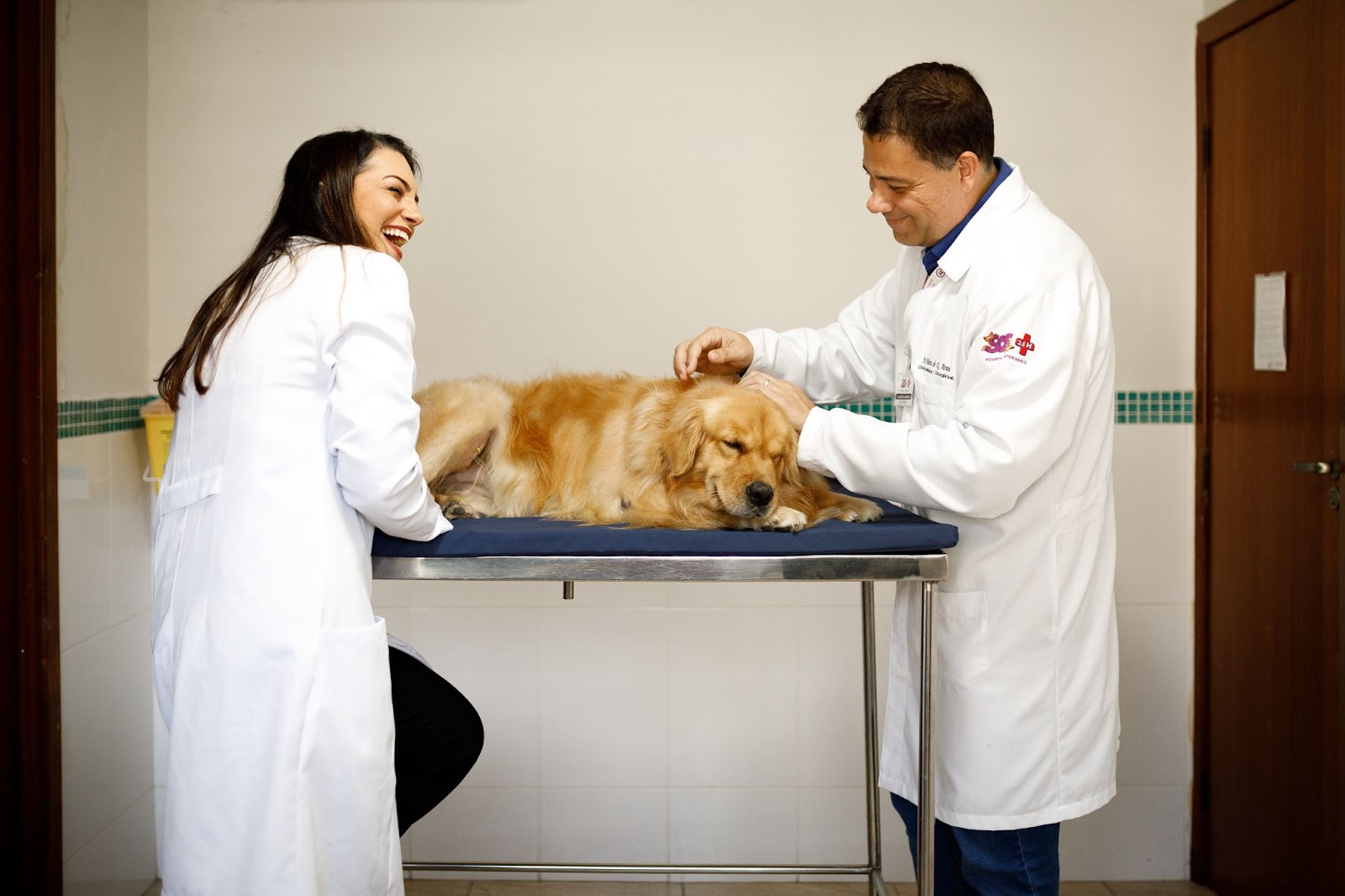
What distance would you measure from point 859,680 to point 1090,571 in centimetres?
155

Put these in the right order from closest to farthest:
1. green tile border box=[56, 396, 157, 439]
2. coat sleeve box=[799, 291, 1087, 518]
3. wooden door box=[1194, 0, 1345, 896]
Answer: coat sleeve box=[799, 291, 1087, 518]
wooden door box=[1194, 0, 1345, 896]
green tile border box=[56, 396, 157, 439]

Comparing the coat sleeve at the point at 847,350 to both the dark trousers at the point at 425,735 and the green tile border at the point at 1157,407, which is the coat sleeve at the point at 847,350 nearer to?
the green tile border at the point at 1157,407

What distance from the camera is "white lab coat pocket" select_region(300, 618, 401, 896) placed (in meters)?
2.10

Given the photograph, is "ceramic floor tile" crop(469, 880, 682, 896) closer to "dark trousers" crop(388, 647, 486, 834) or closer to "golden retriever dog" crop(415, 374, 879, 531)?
"dark trousers" crop(388, 647, 486, 834)

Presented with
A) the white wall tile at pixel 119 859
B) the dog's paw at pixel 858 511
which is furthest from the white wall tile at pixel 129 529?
the dog's paw at pixel 858 511

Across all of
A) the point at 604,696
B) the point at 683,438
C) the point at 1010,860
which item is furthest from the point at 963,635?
the point at 604,696

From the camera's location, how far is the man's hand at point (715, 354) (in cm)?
282

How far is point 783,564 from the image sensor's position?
2260 millimetres

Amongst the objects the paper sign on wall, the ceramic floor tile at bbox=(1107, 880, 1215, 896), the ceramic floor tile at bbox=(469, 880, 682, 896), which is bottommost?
the ceramic floor tile at bbox=(1107, 880, 1215, 896)

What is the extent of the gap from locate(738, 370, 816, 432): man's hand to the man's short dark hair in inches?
21.9

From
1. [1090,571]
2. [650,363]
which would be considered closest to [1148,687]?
[1090,571]

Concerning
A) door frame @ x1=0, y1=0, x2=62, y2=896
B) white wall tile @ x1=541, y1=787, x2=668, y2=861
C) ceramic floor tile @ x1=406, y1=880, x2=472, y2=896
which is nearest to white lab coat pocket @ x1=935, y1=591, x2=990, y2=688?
white wall tile @ x1=541, y1=787, x2=668, y2=861

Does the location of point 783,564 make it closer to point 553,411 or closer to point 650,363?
point 553,411

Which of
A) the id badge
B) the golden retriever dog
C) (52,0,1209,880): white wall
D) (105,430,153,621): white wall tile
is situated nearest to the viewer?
the golden retriever dog
